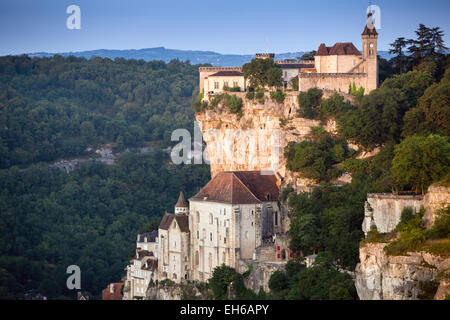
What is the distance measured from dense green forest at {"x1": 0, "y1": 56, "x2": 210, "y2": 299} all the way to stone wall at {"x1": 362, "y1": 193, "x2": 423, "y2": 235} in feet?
135

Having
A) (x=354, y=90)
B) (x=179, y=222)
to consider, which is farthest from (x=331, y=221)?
(x=354, y=90)

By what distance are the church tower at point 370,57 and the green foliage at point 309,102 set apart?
13.7ft

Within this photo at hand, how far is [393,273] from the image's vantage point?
56.3 m

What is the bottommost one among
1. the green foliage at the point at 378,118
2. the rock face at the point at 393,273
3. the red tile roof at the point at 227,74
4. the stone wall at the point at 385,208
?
the rock face at the point at 393,273

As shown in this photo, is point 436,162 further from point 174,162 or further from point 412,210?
point 174,162

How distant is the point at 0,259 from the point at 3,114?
4962cm

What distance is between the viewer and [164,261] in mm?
78875

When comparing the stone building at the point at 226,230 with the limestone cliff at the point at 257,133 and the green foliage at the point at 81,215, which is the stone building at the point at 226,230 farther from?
the green foliage at the point at 81,215

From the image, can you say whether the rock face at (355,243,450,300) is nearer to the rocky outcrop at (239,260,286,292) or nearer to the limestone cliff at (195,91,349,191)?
the rocky outcrop at (239,260,286,292)

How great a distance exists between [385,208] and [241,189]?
48.9 ft

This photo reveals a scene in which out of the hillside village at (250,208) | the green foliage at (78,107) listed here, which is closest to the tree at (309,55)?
the hillside village at (250,208)

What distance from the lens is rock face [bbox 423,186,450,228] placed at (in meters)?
57.0

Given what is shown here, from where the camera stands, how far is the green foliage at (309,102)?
79.7 meters

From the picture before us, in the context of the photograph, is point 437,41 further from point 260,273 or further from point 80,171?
point 80,171
